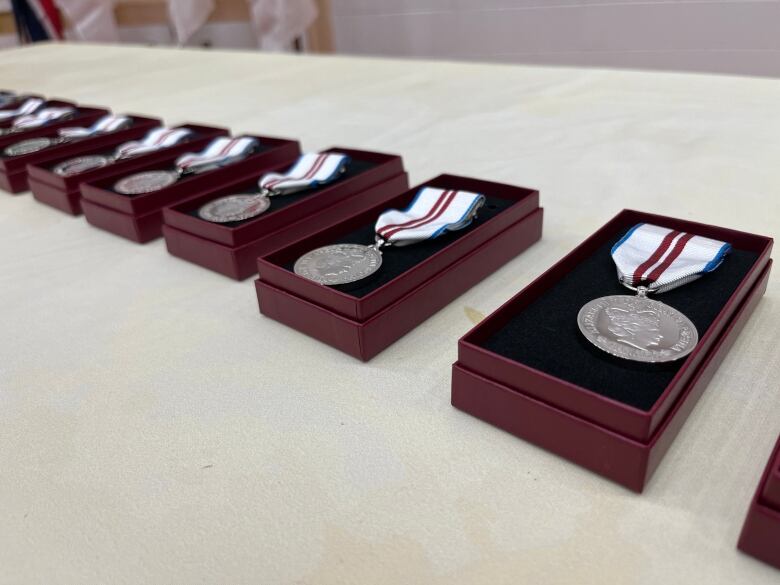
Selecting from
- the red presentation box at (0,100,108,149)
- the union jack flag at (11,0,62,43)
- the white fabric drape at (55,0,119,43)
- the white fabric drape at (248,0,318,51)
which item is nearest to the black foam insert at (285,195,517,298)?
the red presentation box at (0,100,108,149)

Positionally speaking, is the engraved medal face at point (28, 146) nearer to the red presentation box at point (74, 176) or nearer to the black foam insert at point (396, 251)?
the red presentation box at point (74, 176)

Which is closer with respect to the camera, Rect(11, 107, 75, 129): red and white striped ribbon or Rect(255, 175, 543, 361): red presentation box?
Rect(255, 175, 543, 361): red presentation box

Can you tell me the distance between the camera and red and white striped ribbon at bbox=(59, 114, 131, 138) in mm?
1598

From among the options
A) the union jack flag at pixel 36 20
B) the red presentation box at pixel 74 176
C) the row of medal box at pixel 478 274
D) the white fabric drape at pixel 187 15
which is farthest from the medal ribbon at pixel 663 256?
the union jack flag at pixel 36 20

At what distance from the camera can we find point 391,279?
0.82m

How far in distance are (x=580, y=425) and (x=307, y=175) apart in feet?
2.52

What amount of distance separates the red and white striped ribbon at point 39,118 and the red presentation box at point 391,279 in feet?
4.10

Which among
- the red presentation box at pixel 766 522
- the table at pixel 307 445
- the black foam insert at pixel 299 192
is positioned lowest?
the table at pixel 307 445

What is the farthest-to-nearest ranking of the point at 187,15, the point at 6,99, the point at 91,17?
the point at 91,17 → the point at 187,15 → the point at 6,99

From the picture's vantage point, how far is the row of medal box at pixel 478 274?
591 mm

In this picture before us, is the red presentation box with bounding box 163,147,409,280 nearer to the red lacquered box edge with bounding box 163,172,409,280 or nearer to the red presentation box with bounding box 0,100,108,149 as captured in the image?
the red lacquered box edge with bounding box 163,172,409,280

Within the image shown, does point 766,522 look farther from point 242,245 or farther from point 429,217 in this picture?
point 242,245

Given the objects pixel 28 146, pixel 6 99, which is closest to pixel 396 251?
pixel 28 146

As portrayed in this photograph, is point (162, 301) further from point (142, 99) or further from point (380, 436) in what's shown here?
point (142, 99)
